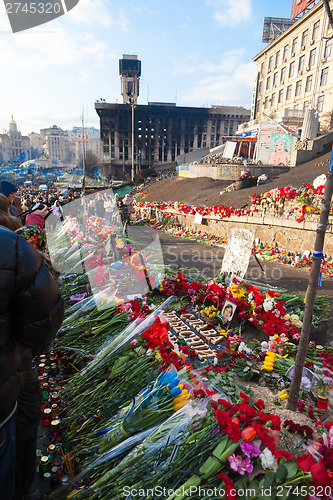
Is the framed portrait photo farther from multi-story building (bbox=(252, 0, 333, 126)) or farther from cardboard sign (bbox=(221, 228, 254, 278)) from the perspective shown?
multi-story building (bbox=(252, 0, 333, 126))

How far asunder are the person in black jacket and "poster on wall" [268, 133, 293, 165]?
24.2 m

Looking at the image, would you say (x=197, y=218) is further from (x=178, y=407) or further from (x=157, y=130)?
(x=157, y=130)

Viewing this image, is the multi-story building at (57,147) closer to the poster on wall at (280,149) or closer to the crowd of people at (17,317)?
the poster on wall at (280,149)

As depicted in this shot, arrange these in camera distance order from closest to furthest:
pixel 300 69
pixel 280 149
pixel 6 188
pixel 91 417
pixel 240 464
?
pixel 240 464, pixel 91 417, pixel 6 188, pixel 280 149, pixel 300 69

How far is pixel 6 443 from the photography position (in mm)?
1889

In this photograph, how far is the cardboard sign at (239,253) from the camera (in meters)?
5.99

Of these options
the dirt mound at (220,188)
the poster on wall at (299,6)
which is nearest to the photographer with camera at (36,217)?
the dirt mound at (220,188)

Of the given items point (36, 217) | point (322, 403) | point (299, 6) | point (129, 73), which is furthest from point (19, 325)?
point (129, 73)

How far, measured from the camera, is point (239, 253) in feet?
20.2

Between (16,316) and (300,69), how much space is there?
43452mm

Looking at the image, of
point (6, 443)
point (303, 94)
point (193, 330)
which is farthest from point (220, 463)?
point (303, 94)

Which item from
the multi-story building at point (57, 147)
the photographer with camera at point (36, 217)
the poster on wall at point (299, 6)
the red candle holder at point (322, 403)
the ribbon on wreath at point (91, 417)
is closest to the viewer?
the ribbon on wreath at point (91, 417)

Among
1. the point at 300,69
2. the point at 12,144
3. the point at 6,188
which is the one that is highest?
the point at 300,69

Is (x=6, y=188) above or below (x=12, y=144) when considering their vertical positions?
below
